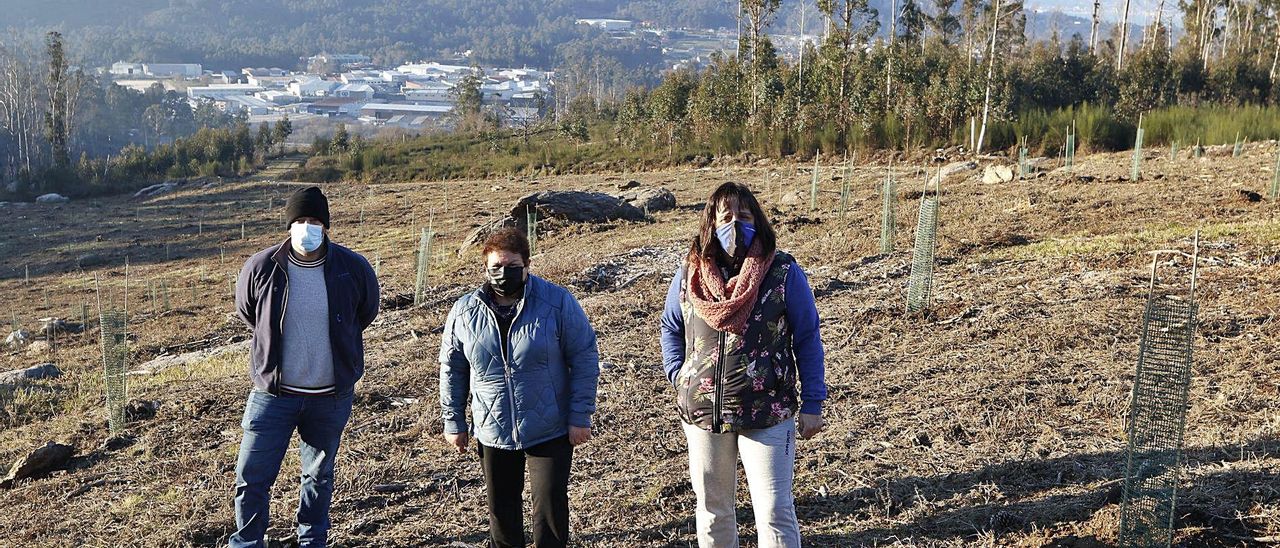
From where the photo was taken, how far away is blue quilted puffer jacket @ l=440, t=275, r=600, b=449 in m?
3.23

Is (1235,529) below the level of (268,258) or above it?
below

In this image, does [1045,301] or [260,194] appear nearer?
[1045,301]

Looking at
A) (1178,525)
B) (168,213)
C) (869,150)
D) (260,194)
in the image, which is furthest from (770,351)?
(260,194)

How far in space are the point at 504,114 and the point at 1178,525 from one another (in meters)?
71.9

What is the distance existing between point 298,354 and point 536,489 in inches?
38.6

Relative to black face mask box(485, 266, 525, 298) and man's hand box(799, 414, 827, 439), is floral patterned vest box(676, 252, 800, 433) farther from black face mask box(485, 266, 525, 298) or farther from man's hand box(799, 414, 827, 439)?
black face mask box(485, 266, 525, 298)

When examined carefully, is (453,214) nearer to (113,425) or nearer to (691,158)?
(691,158)

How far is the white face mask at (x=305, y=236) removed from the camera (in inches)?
142

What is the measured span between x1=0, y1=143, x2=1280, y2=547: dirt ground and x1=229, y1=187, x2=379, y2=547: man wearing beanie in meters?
0.59

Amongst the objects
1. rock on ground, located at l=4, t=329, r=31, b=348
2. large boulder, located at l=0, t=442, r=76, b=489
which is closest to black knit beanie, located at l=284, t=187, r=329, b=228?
large boulder, located at l=0, t=442, r=76, b=489

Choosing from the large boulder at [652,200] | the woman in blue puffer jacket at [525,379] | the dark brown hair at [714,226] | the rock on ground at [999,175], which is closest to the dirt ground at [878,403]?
the woman in blue puffer jacket at [525,379]

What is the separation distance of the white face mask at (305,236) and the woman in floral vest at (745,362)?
1.33m

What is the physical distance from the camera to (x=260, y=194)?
2678cm

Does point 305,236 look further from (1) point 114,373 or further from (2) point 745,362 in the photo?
(1) point 114,373
